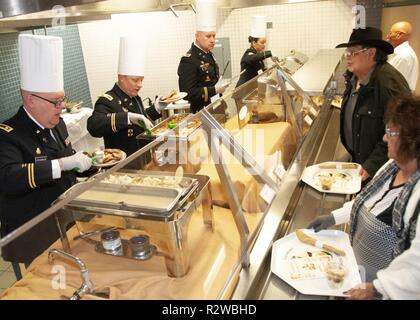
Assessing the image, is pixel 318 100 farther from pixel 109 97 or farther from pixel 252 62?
pixel 109 97

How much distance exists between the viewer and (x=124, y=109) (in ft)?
9.55

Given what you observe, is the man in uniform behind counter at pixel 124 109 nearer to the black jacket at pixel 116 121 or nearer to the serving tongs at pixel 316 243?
the black jacket at pixel 116 121

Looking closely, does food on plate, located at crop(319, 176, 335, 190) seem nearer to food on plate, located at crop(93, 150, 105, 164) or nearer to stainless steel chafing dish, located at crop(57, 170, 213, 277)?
stainless steel chafing dish, located at crop(57, 170, 213, 277)

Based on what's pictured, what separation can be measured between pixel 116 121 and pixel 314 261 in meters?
1.84

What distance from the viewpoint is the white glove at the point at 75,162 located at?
1971 mm

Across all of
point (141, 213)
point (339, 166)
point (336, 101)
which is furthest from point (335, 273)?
point (336, 101)

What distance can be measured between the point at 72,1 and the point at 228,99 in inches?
41.9

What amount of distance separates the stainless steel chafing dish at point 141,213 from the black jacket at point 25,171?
52 cm

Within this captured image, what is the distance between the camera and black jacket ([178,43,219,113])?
3777mm

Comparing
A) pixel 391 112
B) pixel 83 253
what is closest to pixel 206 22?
pixel 391 112

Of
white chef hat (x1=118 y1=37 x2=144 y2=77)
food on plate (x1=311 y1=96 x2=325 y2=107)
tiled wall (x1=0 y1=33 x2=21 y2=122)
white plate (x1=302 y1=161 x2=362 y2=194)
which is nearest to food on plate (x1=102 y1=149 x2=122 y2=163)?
white chef hat (x1=118 y1=37 x2=144 y2=77)
